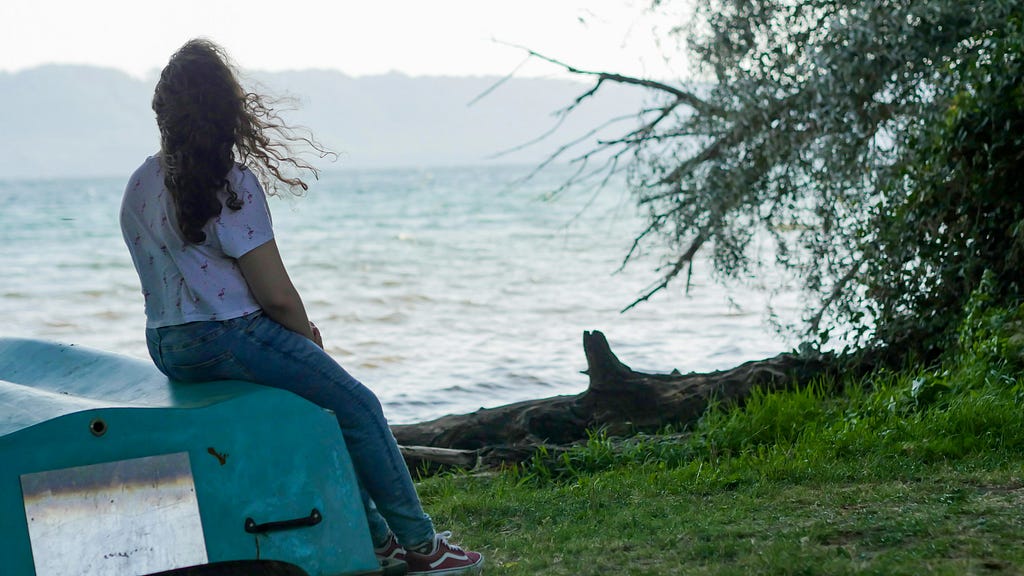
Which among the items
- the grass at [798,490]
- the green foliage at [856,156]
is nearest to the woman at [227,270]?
the grass at [798,490]

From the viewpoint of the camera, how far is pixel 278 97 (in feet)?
11.3

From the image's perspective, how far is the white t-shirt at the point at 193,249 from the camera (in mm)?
3195

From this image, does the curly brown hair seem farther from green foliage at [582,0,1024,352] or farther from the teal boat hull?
green foliage at [582,0,1024,352]

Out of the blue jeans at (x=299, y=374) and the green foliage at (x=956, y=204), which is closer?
the blue jeans at (x=299, y=374)

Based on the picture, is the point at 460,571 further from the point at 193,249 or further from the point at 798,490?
the point at 798,490

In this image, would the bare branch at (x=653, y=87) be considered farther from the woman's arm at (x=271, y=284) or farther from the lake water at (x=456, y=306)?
the woman's arm at (x=271, y=284)

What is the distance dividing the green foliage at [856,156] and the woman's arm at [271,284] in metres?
4.14

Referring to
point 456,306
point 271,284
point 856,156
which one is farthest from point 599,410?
point 456,306

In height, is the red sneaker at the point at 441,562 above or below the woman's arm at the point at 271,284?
below

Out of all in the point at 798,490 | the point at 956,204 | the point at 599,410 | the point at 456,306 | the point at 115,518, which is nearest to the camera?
the point at 115,518

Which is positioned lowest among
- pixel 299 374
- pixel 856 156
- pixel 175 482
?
pixel 175 482

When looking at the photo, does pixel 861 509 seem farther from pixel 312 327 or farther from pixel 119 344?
pixel 119 344

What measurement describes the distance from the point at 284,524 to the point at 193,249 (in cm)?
88

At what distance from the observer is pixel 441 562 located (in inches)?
137
